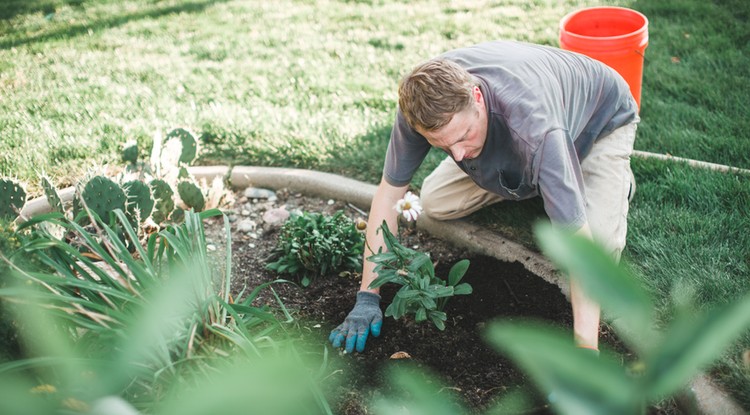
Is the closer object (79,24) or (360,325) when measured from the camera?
(360,325)

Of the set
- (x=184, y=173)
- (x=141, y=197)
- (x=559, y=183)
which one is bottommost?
(x=184, y=173)

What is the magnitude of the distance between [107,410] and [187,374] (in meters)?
1.32

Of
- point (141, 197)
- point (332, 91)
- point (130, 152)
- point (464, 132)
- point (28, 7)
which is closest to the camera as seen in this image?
point (464, 132)

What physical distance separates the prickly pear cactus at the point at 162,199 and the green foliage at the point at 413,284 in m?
1.03

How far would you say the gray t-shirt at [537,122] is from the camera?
1.93 m

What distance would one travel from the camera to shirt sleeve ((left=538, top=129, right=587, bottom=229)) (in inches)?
75.0

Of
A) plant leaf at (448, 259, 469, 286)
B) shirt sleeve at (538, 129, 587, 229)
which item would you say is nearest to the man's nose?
shirt sleeve at (538, 129, 587, 229)

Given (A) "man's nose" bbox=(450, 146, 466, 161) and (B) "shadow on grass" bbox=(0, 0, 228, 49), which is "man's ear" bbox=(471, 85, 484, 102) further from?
(B) "shadow on grass" bbox=(0, 0, 228, 49)

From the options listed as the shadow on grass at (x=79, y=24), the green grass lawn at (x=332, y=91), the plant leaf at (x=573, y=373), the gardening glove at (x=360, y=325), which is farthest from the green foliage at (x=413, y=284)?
the shadow on grass at (x=79, y=24)

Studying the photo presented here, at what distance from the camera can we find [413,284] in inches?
86.4

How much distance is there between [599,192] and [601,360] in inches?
85.6

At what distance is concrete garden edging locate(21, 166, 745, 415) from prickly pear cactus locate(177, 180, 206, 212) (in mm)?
430

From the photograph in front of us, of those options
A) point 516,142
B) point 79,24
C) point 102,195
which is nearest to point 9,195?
point 102,195

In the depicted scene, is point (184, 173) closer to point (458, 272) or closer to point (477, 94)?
point (458, 272)
